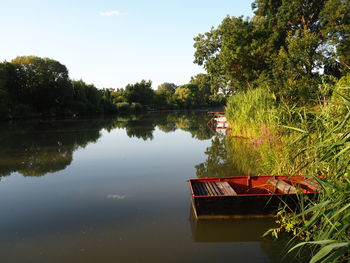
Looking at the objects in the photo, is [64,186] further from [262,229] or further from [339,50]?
[339,50]

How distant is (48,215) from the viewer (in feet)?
21.7

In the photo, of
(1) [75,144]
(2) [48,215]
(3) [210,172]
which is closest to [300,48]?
(3) [210,172]

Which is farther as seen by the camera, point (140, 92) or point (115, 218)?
point (140, 92)

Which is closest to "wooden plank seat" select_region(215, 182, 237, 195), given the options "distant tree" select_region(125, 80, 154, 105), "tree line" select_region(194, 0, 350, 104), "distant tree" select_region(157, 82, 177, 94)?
"tree line" select_region(194, 0, 350, 104)

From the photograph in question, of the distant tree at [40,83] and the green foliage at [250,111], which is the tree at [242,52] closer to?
the green foliage at [250,111]

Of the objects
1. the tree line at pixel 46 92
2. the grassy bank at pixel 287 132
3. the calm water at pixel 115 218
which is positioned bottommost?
the calm water at pixel 115 218

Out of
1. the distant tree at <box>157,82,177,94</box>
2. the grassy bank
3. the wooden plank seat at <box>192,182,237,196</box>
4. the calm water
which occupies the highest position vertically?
the distant tree at <box>157,82,177,94</box>

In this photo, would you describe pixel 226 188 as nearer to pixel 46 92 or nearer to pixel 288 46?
pixel 288 46

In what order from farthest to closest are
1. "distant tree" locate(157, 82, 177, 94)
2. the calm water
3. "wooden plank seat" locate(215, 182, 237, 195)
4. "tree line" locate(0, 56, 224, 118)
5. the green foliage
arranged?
"distant tree" locate(157, 82, 177, 94)
"tree line" locate(0, 56, 224, 118)
the green foliage
"wooden plank seat" locate(215, 182, 237, 195)
the calm water

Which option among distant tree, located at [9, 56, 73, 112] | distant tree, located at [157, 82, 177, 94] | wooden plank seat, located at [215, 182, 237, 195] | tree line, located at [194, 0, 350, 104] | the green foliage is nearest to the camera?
wooden plank seat, located at [215, 182, 237, 195]

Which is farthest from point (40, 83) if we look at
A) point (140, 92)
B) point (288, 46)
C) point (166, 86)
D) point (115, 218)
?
point (166, 86)

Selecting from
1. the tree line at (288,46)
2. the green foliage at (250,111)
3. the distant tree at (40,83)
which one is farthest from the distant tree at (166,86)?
the green foliage at (250,111)

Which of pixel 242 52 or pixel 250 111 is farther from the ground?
pixel 242 52

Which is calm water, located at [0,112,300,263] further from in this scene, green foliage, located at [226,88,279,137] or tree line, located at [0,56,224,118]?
tree line, located at [0,56,224,118]
